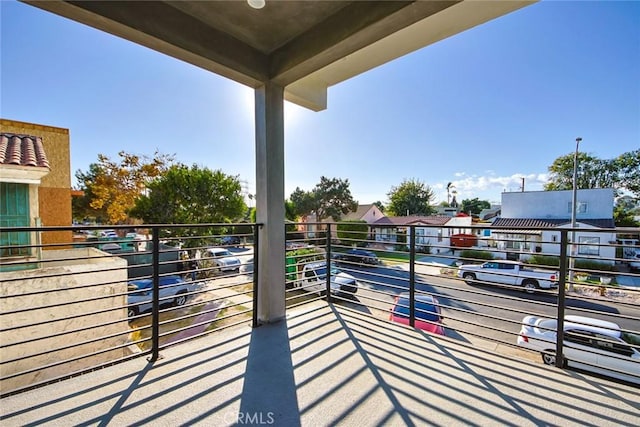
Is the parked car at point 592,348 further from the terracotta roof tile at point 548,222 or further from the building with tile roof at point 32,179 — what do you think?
the terracotta roof tile at point 548,222

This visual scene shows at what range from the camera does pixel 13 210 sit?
5199 millimetres

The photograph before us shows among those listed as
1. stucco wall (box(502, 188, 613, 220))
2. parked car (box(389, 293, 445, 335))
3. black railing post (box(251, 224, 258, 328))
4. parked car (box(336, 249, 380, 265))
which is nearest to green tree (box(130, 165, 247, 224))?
parked car (box(336, 249, 380, 265))

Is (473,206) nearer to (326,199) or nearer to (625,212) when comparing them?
(625,212)

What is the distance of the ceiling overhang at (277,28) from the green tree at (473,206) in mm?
36021

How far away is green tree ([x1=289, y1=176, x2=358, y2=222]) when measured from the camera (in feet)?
68.3

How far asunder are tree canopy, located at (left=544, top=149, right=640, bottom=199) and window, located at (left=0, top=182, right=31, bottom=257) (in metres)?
23.4

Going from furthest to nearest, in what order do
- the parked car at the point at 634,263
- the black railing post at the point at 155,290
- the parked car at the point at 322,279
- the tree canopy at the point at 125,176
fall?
1. the tree canopy at the point at 125,176
2. the parked car at the point at 322,279
3. the black railing post at the point at 155,290
4. the parked car at the point at 634,263

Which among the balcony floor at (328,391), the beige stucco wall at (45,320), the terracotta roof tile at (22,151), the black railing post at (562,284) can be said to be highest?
the terracotta roof tile at (22,151)

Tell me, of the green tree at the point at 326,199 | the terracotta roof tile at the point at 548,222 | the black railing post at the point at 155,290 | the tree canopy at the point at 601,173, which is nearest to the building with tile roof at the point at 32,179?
the black railing post at the point at 155,290

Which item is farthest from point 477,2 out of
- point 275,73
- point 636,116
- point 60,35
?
point 636,116

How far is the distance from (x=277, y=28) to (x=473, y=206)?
130 feet

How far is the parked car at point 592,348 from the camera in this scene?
1.49 metres

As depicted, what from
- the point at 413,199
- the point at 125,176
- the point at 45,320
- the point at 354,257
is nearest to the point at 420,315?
the point at 354,257

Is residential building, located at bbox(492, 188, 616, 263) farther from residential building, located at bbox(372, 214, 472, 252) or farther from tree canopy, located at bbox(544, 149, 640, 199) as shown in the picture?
tree canopy, located at bbox(544, 149, 640, 199)
